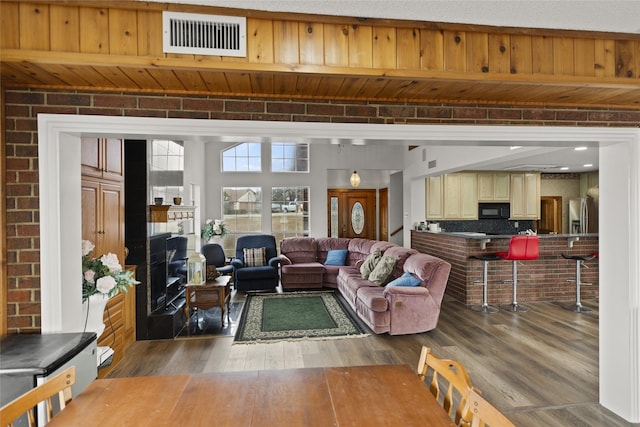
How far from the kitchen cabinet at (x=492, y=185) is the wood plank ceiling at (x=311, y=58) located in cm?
532

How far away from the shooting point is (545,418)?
2422mm

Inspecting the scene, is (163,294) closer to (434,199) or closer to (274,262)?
(274,262)

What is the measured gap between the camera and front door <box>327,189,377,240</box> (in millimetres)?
10250

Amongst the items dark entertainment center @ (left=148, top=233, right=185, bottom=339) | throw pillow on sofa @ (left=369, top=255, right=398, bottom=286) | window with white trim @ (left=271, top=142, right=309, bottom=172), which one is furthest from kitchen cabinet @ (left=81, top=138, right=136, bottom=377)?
window with white trim @ (left=271, top=142, right=309, bottom=172)

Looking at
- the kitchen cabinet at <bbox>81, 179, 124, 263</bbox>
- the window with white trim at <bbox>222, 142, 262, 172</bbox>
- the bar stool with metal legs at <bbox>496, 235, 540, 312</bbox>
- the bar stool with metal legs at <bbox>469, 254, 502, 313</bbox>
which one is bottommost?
the bar stool with metal legs at <bbox>469, 254, 502, 313</bbox>

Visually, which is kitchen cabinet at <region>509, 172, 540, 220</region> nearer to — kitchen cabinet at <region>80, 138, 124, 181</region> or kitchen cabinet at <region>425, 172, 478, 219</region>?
kitchen cabinet at <region>425, 172, 478, 219</region>

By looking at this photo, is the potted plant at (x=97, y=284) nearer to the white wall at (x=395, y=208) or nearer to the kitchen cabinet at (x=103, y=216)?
the kitchen cabinet at (x=103, y=216)

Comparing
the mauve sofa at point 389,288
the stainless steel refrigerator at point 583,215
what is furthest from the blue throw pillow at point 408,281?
the stainless steel refrigerator at point 583,215

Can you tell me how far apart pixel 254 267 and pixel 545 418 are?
4.98 m

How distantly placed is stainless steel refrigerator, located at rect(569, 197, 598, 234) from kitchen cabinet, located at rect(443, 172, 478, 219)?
260 cm

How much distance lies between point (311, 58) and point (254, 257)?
5.35 meters

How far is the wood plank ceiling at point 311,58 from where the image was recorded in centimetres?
165

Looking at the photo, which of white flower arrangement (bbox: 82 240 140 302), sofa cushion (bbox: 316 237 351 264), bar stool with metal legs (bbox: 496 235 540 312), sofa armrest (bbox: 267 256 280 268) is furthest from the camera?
sofa cushion (bbox: 316 237 351 264)

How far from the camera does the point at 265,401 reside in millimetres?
1373
